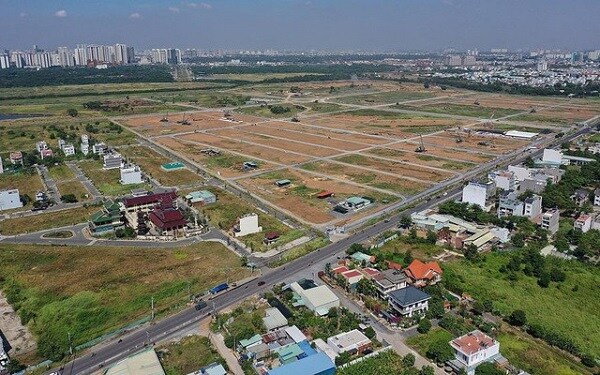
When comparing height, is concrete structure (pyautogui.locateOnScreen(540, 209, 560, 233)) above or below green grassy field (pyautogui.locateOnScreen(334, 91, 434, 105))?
below

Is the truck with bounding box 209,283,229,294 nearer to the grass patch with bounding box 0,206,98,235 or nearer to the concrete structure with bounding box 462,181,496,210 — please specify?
the grass patch with bounding box 0,206,98,235

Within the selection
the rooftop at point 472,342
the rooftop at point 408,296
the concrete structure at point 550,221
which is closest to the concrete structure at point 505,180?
the concrete structure at point 550,221

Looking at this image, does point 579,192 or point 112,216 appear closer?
point 112,216

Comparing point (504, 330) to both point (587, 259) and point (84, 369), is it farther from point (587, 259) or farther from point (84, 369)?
point (84, 369)

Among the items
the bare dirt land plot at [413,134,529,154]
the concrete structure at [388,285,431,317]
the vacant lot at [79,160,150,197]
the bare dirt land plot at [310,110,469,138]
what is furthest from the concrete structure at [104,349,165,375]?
the bare dirt land plot at [310,110,469,138]

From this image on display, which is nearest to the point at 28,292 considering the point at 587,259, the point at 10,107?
the point at 587,259

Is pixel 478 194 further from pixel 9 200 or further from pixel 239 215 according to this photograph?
pixel 9 200

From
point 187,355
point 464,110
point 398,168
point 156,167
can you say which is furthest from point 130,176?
point 464,110

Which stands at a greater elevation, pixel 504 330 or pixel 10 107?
pixel 10 107
